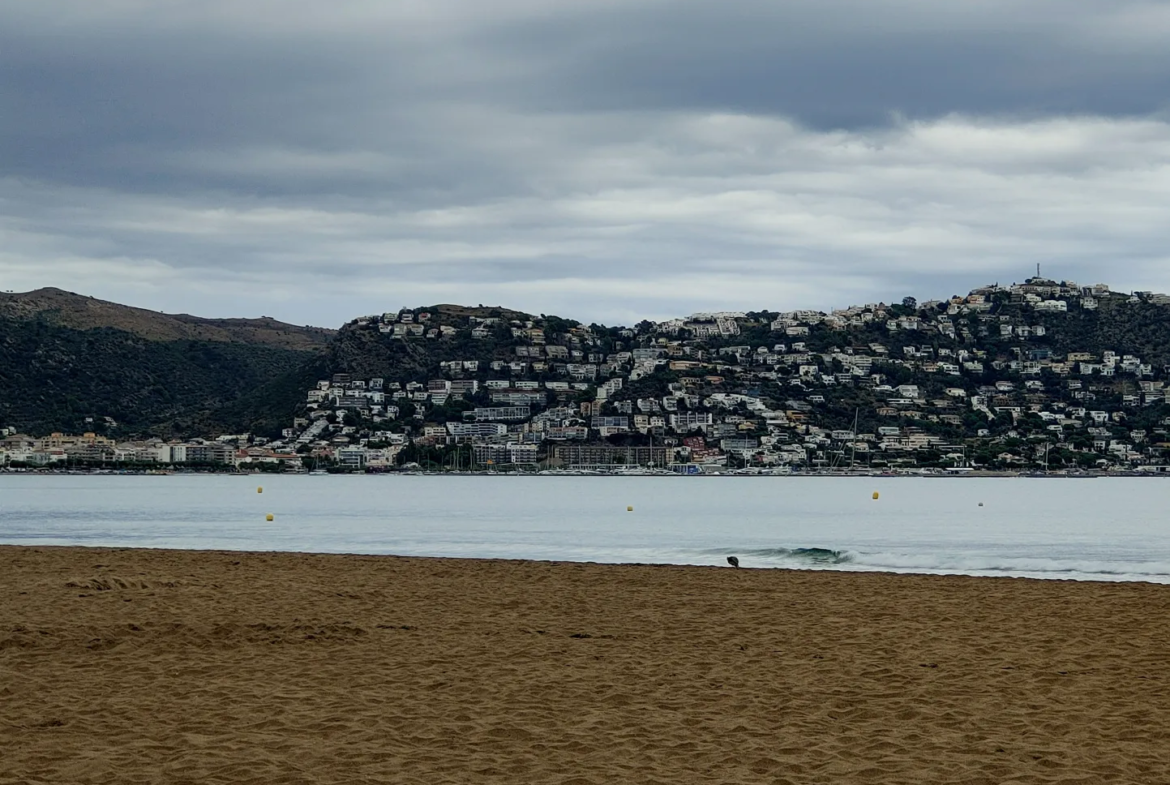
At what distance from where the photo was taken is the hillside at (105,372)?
156 metres

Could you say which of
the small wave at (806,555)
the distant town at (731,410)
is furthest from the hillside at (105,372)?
the small wave at (806,555)

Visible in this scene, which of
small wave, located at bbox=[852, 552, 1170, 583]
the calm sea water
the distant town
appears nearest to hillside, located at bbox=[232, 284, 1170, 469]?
the distant town

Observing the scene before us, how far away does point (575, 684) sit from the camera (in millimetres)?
10570

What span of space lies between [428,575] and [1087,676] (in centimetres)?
1147

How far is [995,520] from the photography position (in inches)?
2194

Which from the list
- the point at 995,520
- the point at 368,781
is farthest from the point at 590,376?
the point at 368,781

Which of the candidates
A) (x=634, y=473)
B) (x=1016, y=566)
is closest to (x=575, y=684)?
(x=1016, y=566)

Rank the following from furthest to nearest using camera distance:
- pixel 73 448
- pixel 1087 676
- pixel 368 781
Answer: pixel 73 448 → pixel 1087 676 → pixel 368 781

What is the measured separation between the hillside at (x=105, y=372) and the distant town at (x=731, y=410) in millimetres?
3190

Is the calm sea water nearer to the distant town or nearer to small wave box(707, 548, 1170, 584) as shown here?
small wave box(707, 548, 1170, 584)

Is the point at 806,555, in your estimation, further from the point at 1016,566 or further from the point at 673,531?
the point at 673,531

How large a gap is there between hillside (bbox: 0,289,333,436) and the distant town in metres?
3.19

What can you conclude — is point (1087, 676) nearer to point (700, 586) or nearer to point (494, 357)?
point (700, 586)

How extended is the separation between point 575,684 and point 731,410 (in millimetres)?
162251
